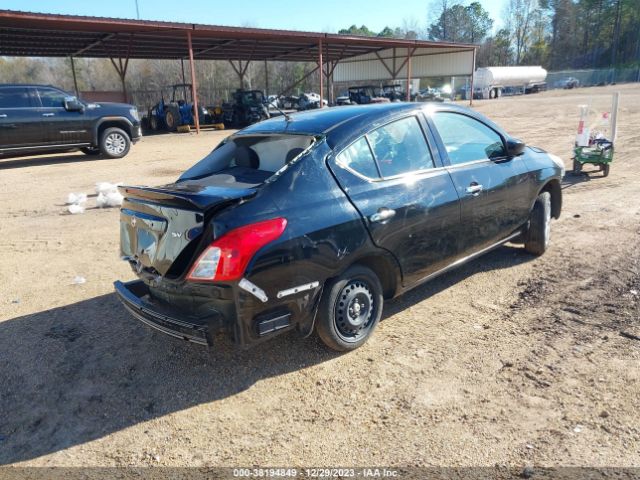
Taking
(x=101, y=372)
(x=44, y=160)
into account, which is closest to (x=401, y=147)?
(x=101, y=372)

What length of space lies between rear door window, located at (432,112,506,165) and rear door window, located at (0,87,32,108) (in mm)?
12300

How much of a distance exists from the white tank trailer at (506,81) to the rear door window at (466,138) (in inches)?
2048

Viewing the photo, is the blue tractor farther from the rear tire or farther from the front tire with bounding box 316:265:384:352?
the front tire with bounding box 316:265:384:352

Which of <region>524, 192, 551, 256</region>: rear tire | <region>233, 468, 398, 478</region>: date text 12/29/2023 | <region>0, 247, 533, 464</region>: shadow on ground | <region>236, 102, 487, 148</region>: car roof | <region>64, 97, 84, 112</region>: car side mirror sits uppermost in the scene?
<region>64, 97, 84, 112</region>: car side mirror

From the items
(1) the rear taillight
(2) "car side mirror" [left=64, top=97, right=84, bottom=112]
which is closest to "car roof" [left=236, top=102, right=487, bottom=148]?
(1) the rear taillight

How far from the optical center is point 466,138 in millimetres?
4367

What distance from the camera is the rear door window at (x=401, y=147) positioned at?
11.8 feet

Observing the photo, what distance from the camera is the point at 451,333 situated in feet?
12.2

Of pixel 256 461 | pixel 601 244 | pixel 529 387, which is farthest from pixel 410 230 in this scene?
pixel 601 244

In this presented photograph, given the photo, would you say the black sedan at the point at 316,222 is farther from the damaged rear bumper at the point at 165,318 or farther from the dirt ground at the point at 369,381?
the dirt ground at the point at 369,381

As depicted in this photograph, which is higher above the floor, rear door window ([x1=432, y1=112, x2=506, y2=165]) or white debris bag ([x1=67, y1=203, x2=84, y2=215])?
rear door window ([x1=432, y1=112, x2=506, y2=165])

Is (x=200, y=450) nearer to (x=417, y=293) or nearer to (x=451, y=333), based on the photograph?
(x=451, y=333)

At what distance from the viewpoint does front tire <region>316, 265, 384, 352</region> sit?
127 inches

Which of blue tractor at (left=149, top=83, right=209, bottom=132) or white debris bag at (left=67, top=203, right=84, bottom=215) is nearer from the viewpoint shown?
white debris bag at (left=67, top=203, right=84, bottom=215)
